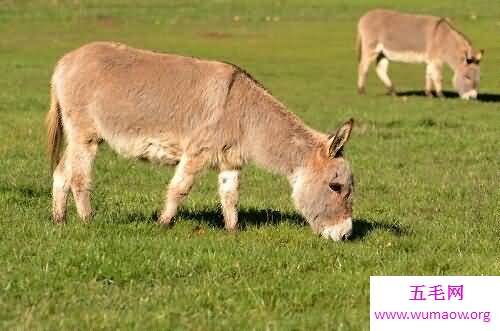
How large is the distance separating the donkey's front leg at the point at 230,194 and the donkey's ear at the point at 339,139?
0.96m

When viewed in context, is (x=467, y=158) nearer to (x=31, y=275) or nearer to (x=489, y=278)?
(x=489, y=278)

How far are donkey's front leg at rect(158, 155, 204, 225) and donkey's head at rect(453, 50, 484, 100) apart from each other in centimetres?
1865

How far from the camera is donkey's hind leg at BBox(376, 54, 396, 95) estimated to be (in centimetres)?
2684

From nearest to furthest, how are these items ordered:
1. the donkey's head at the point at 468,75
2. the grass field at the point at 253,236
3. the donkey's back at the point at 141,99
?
the grass field at the point at 253,236 → the donkey's back at the point at 141,99 → the donkey's head at the point at 468,75

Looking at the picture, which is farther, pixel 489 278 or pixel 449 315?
pixel 489 278

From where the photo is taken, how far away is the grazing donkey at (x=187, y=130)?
8.40m

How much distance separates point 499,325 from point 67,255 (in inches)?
124

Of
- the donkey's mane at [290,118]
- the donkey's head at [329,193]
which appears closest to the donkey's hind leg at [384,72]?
the donkey's mane at [290,118]

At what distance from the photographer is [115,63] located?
29.2 ft

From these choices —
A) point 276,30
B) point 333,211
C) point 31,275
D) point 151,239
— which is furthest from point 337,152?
point 276,30

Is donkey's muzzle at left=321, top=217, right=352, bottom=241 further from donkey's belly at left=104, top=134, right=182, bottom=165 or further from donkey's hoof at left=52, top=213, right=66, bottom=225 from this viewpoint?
donkey's hoof at left=52, top=213, right=66, bottom=225

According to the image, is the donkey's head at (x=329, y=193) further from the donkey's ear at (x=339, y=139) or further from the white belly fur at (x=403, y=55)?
the white belly fur at (x=403, y=55)

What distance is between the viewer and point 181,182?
8445mm

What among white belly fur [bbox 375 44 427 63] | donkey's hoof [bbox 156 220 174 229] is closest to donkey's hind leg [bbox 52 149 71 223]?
donkey's hoof [bbox 156 220 174 229]
